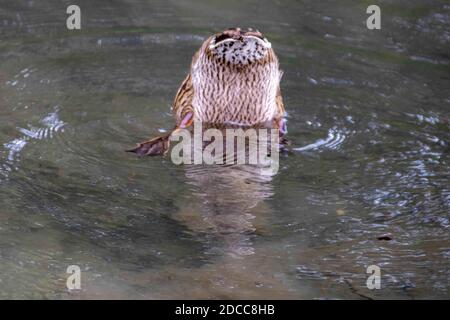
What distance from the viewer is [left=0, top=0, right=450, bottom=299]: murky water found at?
182 inches

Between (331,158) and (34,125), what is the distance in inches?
89.8

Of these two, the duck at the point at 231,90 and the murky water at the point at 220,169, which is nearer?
the murky water at the point at 220,169

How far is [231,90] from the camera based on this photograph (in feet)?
22.4

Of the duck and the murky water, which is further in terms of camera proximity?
the duck

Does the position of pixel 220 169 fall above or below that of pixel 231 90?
below

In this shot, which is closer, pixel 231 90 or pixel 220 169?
pixel 220 169

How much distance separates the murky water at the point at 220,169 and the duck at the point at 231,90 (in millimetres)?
212

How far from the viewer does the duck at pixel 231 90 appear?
21.4 feet

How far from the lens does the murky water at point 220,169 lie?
4.62 meters

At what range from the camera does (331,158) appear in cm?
632

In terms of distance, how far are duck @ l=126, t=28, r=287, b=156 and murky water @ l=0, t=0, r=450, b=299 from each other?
0.69 ft

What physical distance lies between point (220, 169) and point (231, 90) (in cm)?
85

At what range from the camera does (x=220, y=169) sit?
6262mm

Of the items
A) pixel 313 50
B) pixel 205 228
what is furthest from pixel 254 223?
pixel 313 50
